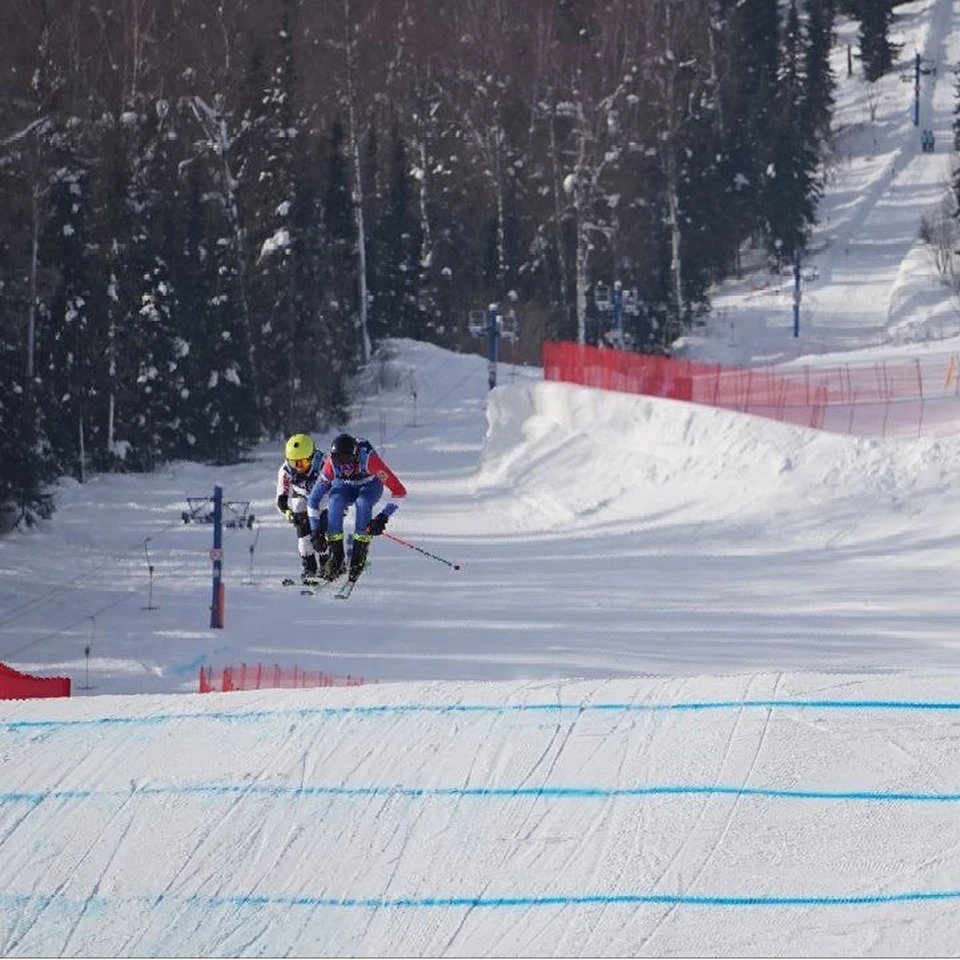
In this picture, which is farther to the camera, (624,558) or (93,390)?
(93,390)

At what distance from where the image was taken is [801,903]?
8883 mm

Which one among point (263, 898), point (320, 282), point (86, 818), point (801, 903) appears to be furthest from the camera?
point (320, 282)

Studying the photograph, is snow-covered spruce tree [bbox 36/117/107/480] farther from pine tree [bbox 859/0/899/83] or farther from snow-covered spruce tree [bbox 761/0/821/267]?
pine tree [bbox 859/0/899/83]

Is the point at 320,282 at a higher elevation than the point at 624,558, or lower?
higher

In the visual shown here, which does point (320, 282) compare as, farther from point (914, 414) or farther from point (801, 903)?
point (801, 903)

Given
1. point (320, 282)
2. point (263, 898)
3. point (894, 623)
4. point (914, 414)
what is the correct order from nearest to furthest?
point (263, 898), point (894, 623), point (914, 414), point (320, 282)

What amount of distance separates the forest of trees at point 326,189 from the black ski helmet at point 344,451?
1749cm

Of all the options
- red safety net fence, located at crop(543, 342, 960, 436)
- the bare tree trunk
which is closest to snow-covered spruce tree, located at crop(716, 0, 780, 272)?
the bare tree trunk

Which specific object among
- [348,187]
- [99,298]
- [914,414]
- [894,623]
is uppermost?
[348,187]

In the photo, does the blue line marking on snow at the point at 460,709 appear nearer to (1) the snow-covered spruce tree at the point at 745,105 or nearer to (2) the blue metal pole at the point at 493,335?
(2) the blue metal pole at the point at 493,335

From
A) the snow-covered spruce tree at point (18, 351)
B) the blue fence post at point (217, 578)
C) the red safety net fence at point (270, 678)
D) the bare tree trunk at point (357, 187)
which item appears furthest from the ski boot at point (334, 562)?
the bare tree trunk at point (357, 187)

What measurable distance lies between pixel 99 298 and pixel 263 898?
3057 cm

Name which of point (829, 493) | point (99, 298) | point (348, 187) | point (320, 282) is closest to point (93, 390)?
point (99, 298)

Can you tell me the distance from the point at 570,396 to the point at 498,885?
1124 inches
